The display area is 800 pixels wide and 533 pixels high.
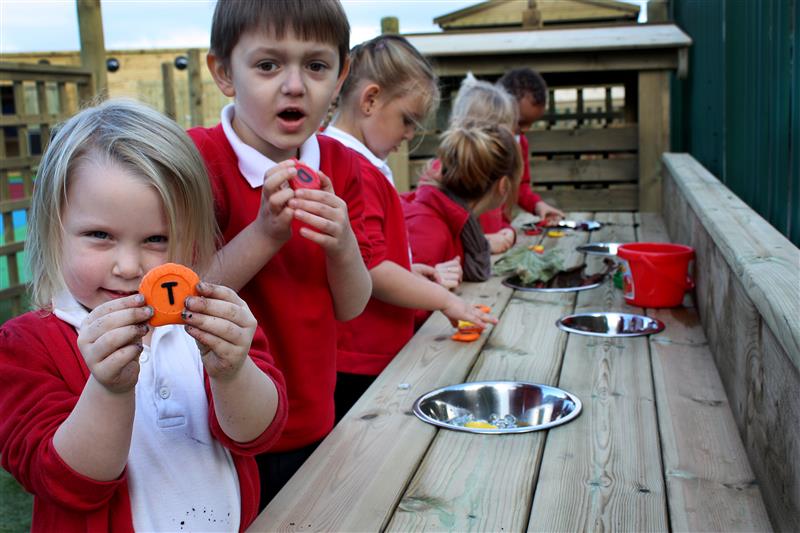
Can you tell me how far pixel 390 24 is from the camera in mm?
8188

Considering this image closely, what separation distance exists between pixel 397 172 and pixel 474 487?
216 inches

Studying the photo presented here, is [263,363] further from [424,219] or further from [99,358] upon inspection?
[424,219]

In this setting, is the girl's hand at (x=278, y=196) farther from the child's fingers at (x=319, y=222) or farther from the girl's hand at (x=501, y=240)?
the girl's hand at (x=501, y=240)

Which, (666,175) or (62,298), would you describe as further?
(666,175)

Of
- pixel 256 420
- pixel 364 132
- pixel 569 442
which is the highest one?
pixel 364 132

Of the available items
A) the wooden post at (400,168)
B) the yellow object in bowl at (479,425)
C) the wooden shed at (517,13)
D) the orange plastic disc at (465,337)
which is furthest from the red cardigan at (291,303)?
the wooden shed at (517,13)

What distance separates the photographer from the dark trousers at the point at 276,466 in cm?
214

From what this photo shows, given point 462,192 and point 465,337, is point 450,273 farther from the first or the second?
point 465,337

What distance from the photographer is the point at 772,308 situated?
1.54 m

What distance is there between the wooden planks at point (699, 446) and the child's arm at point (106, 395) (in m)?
0.92

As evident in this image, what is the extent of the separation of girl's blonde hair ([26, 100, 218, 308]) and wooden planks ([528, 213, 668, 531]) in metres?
0.77

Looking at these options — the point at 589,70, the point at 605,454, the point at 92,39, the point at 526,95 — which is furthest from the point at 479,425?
the point at 92,39

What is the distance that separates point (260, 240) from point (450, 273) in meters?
Result: 1.66

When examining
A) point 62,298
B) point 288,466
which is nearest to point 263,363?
point 62,298
